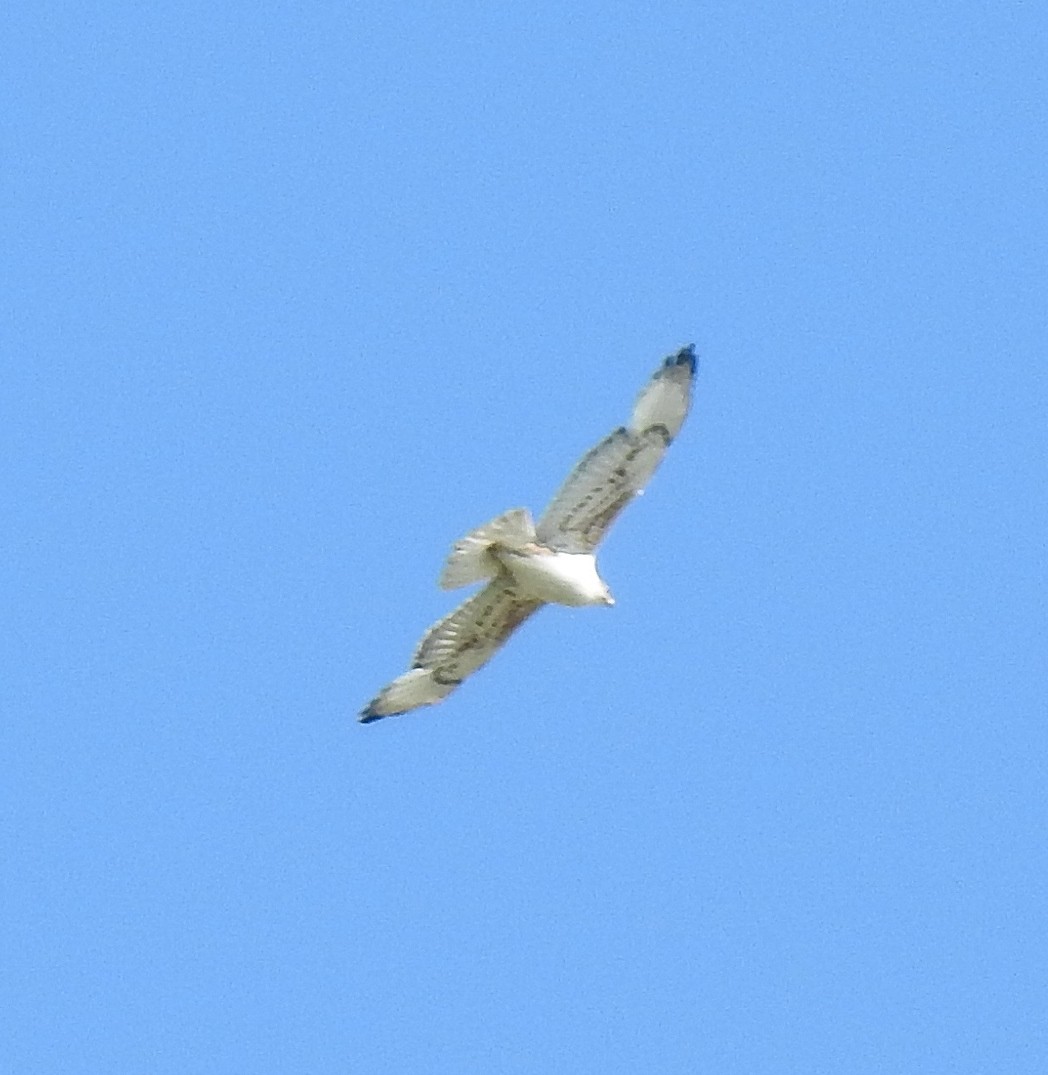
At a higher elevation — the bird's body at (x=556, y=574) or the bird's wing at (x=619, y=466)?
the bird's wing at (x=619, y=466)

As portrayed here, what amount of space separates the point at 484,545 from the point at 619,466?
3.07 feet

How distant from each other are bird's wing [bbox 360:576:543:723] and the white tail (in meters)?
0.27

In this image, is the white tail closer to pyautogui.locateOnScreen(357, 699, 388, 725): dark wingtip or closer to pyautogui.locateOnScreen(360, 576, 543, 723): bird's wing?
pyautogui.locateOnScreen(360, 576, 543, 723): bird's wing

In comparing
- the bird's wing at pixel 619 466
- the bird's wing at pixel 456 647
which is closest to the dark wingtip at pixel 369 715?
the bird's wing at pixel 456 647

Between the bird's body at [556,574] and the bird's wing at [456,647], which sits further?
the bird's wing at [456,647]

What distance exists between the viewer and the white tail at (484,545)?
55.9ft

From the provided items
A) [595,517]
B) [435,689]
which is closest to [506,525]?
[595,517]

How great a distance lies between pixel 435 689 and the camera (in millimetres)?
18688

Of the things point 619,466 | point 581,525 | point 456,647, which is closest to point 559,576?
point 581,525

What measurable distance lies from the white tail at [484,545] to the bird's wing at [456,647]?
0.27 meters

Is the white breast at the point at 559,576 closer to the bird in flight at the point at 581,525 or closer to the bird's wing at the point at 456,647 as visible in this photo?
the bird in flight at the point at 581,525

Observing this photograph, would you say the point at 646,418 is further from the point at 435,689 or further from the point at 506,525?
the point at 435,689

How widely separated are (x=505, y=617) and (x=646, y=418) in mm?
1583

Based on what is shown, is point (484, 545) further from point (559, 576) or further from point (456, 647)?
point (456, 647)
